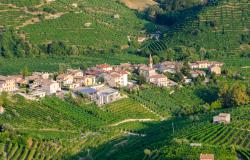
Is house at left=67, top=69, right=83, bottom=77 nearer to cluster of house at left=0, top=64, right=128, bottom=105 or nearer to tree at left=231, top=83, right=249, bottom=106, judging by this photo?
cluster of house at left=0, top=64, right=128, bottom=105

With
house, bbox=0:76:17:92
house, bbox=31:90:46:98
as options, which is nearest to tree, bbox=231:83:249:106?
house, bbox=31:90:46:98

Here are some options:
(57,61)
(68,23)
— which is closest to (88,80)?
(57,61)

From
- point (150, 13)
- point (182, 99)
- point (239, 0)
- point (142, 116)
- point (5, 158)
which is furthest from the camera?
point (150, 13)

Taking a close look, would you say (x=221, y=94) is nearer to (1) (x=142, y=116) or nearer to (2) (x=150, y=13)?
(1) (x=142, y=116)

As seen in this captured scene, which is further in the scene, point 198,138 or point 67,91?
point 67,91

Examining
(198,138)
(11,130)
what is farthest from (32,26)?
(198,138)

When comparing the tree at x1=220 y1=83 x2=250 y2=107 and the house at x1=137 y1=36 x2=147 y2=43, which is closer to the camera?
the tree at x1=220 y1=83 x2=250 y2=107
